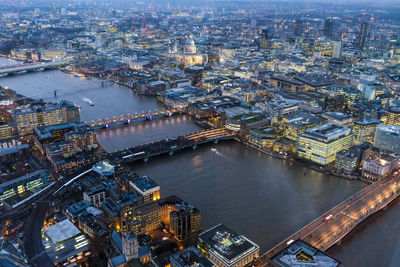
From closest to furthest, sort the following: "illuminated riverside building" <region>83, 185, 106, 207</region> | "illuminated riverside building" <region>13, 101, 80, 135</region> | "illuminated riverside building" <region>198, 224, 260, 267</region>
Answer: "illuminated riverside building" <region>198, 224, 260, 267</region>
"illuminated riverside building" <region>83, 185, 106, 207</region>
"illuminated riverside building" <region>13, 101, 80, 135</region>

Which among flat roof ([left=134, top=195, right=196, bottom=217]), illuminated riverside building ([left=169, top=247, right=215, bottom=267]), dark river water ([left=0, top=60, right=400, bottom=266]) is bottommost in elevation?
dark river water ([left=0, top=60, right=400, bottom=266])

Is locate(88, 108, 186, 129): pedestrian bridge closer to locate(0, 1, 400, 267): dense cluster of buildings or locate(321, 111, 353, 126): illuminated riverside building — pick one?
locate(0, 1, 400, 267): dense cluster of buildings

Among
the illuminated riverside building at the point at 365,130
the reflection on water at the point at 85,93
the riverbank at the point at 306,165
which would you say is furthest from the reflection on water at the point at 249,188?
the reflection on water at the point at 85,93

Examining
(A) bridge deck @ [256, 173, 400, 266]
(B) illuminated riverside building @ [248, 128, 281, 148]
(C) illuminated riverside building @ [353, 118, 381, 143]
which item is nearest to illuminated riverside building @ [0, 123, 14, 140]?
(B) illuminated riverside building @ [248, 128, 281, 148]

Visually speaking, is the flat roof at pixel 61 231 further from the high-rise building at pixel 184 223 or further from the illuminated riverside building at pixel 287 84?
the illuminated riverside building at pixel 287 84

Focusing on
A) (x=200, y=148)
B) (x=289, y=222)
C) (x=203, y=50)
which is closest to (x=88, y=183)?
(x=200, y=148)

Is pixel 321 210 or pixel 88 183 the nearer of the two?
pixel 321 210

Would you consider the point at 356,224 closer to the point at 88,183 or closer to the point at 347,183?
the point at 347,183
